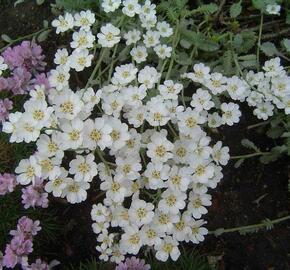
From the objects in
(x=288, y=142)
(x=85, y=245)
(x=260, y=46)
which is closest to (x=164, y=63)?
(x=260, y=46)

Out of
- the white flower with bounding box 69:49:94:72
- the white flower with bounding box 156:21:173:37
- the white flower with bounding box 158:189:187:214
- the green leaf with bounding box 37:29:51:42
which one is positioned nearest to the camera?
the white flower with bounding box 158:189:187:214

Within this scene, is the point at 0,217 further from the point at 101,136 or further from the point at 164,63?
the point at 164,63

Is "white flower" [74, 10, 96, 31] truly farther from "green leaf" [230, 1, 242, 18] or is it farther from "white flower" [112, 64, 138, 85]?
"green leaf" [230, 1, 242, 18]

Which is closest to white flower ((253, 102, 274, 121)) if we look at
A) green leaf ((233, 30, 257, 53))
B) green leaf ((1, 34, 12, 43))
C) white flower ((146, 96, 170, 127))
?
green leaf ((233, 30, 257, 53))

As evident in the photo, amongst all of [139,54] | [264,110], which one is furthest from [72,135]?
[264,110]

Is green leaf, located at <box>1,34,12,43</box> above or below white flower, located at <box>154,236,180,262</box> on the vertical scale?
above

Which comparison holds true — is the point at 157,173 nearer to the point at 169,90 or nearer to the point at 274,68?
the point at 169,90

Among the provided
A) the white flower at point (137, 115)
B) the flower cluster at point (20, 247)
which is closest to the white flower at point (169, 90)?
the white flower at point (137, 115)

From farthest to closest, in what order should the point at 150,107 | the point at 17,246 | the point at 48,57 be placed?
the point at 48,57, the point at 17,246, the point at 150,107
